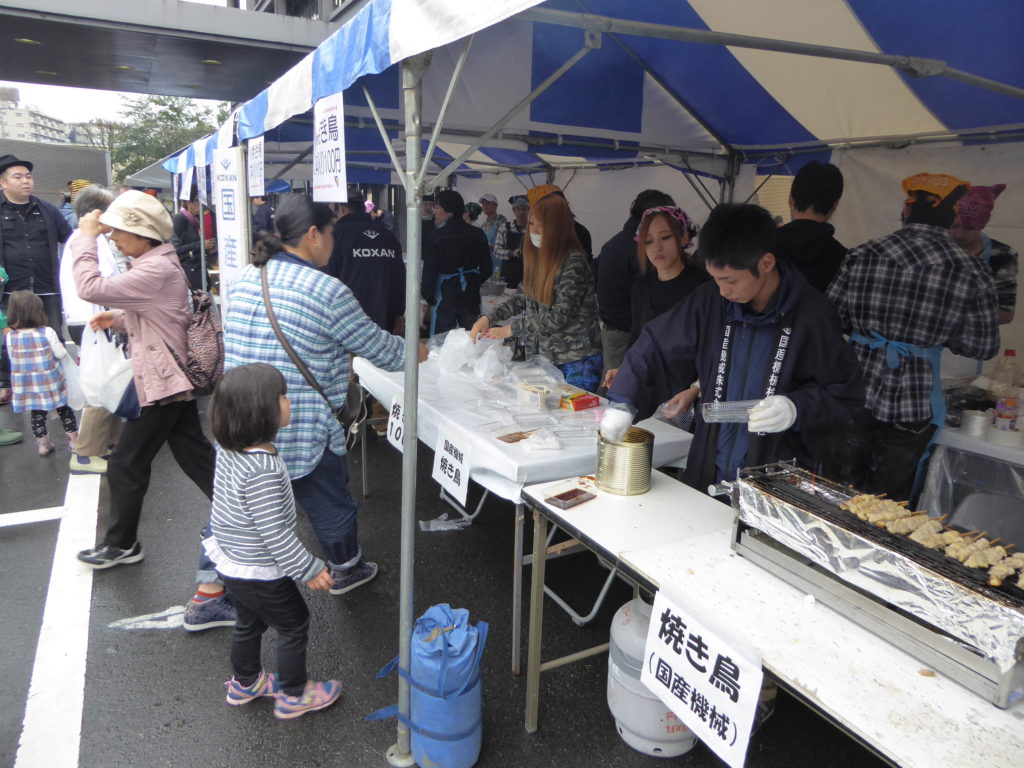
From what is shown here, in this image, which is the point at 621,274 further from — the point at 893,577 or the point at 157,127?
the point at 157,127

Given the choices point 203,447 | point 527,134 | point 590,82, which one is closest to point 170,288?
point 203,447

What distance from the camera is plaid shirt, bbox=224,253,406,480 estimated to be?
2400 mm

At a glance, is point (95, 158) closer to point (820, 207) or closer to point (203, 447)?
point (203, 447)

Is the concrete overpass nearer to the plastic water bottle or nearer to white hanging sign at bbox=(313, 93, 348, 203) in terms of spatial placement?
white hanging sign at bbox=(313, 93, 348, 203)

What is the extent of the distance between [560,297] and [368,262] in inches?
71.6

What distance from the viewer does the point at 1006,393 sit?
312 centimetres

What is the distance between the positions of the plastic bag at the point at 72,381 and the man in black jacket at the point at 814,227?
466 centimetres

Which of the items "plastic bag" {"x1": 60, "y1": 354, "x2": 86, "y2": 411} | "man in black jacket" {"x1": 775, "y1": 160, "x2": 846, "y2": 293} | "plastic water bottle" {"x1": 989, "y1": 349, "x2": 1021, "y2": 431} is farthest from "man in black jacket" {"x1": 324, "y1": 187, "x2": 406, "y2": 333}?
"plastic water bottle" {"x1": 989, "y1": 349, "x2": 1021, "y2": 431}

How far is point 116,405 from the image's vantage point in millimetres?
3455

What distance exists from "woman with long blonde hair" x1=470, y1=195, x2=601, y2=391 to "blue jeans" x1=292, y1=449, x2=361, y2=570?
1.28 meters

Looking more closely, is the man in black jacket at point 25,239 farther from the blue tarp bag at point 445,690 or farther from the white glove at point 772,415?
the white glove at point 772,415

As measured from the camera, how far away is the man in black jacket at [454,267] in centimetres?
575

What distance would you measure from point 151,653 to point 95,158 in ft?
57.8

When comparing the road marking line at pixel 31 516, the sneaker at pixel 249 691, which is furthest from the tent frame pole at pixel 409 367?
the road marking line at pixel 31 516
